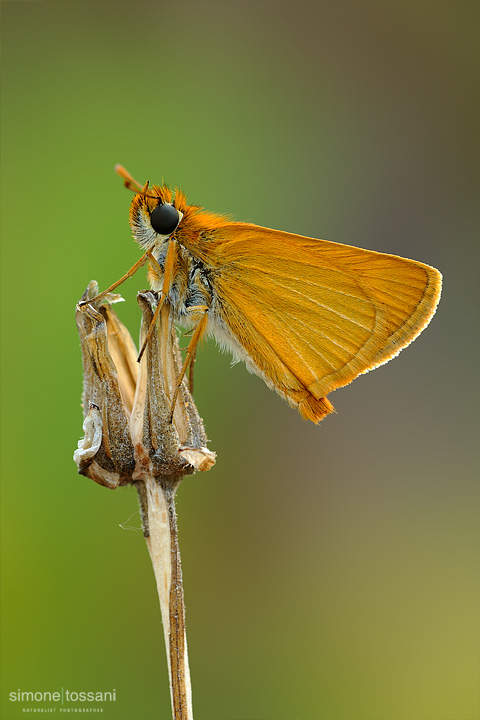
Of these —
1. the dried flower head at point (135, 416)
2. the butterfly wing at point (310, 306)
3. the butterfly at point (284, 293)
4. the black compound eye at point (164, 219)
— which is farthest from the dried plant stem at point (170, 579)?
the black compound eye at point (164, 219)


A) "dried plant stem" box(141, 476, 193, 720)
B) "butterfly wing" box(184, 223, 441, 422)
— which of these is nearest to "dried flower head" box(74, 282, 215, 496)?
"dried plant stem" box(141, 476, 193, 720)

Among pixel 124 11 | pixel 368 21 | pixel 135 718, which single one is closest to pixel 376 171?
pixel 368 21

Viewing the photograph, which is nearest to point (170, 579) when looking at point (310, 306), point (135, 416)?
point (135, 416)

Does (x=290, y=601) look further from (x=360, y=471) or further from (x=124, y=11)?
(x=124, y=11)

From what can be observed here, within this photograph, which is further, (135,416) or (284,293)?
(284,293)

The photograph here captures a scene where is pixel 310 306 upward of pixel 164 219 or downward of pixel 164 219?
downward

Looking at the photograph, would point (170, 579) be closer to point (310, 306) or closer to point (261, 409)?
point (310, 306)
